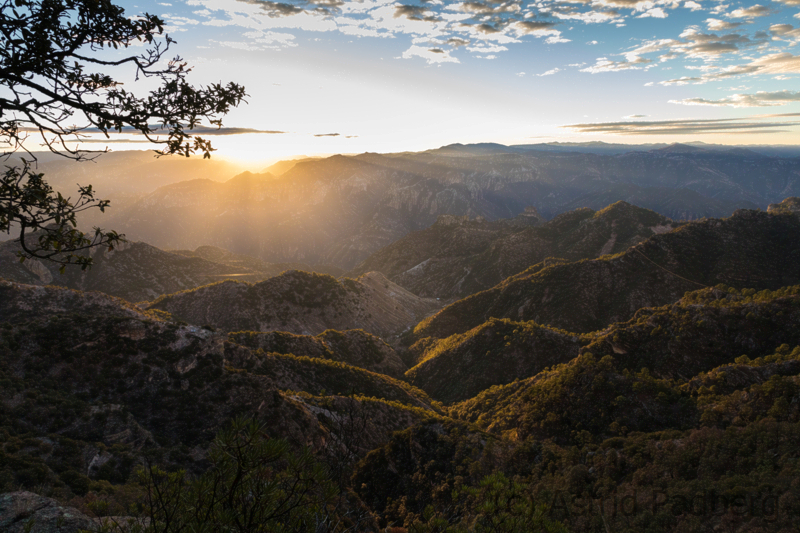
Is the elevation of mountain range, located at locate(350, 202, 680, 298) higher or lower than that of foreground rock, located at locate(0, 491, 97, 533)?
lower

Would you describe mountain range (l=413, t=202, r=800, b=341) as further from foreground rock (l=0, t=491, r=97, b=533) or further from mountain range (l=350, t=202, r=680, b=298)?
foreground rock (l=0, t=491, r=97, b=533)

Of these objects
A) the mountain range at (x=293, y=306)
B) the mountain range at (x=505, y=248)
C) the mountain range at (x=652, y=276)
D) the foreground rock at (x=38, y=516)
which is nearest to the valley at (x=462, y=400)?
the foreground rock at (x=38, y=516)

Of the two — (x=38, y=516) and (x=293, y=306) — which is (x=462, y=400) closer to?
(x=293, y=306)

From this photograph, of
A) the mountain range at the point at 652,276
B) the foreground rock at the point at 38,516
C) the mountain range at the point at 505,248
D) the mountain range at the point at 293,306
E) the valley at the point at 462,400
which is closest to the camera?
the foreground rock at the point at 38,516

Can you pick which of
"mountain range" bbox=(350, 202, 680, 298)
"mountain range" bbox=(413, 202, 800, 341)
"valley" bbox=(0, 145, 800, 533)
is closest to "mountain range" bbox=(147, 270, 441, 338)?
"valley" bbox=(0, 145, 800, 533)

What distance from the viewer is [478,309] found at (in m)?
96.8

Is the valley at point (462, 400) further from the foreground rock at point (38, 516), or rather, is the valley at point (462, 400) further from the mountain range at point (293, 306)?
the mountain range at point (293, 306)

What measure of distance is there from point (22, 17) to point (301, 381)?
50.7 meters

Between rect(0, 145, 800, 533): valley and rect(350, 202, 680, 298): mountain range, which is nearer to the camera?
rect(0, 145, 800, 533): valley

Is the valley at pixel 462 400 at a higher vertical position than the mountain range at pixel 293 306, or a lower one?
higher

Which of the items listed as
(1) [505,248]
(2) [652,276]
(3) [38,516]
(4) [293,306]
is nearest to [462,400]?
(2) [652,276]

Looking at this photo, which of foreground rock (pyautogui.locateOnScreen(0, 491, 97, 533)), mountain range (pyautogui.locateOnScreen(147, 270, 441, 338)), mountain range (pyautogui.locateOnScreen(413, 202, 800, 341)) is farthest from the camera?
mountain range (pyautogui.locateOnScreen(147, 270, 441, 338))

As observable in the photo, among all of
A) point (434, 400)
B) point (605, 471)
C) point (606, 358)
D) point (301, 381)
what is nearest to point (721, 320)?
point (606, 358)

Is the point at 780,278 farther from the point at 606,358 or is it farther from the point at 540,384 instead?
the point at 540,384
